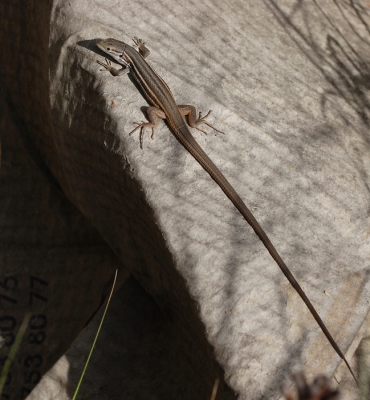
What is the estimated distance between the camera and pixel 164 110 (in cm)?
256

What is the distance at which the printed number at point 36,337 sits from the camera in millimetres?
3381

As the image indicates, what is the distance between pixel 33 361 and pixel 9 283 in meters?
0.56

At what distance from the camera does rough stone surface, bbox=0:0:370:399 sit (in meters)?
1.93

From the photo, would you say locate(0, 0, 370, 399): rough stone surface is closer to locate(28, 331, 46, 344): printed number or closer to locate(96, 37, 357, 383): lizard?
locate(96, 37, 357, 383): lizard

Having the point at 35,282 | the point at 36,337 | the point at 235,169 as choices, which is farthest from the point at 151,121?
the point at 36,337

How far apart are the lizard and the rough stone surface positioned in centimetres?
4

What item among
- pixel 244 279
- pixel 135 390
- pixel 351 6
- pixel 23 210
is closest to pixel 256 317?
pixel 244 279

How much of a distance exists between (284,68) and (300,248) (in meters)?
1.27

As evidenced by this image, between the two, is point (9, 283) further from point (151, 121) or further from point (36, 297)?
point (151, 121)

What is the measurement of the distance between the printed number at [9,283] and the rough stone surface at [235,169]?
97cm

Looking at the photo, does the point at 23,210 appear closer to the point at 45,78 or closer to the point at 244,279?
the point at 45,78

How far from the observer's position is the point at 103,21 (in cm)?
265

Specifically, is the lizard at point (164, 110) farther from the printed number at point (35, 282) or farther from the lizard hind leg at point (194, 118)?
the printed number at point (35, 282)

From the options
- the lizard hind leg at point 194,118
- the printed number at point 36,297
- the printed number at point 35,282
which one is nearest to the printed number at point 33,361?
the printed number at point 36,297
